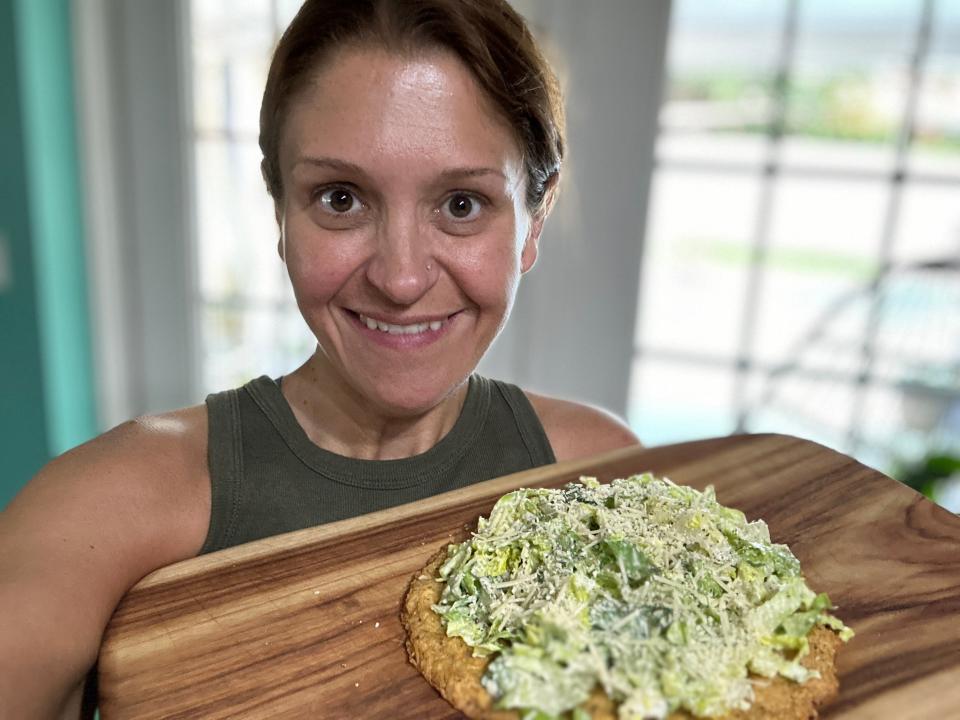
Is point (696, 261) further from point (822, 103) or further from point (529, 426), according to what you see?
point (529, 426)

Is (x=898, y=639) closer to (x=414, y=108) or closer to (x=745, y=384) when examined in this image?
(x=414, y=108)

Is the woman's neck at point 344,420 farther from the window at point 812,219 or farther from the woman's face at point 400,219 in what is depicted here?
the window at point 812,219

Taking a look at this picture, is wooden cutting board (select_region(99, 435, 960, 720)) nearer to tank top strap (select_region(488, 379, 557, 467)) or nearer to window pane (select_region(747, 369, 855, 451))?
tank top strap (select_region(488, 379, 557, 467))

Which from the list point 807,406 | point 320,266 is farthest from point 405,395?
point 807,406

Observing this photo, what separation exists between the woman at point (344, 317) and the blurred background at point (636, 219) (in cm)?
124

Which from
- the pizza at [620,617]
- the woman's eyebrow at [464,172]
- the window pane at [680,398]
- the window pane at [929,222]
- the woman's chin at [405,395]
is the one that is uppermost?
the woman's eyebrow at [464,172]

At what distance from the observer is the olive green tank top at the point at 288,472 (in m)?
1.22

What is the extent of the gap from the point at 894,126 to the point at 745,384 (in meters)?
0.92

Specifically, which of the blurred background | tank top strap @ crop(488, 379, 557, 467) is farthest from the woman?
the blurred background

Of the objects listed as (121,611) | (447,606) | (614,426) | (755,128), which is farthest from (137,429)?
(755,128)

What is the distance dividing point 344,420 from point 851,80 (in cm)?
196

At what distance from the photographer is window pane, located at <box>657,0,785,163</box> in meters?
2.48

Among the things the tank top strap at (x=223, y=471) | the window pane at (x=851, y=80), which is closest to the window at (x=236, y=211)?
the window pane at (x=851, y=80)

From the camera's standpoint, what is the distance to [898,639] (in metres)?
1.00
